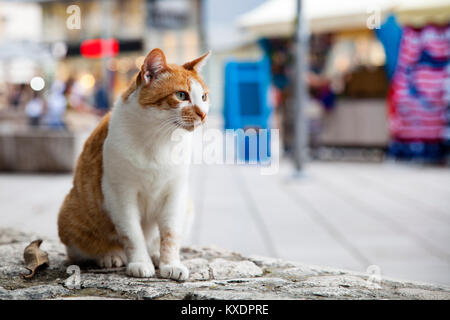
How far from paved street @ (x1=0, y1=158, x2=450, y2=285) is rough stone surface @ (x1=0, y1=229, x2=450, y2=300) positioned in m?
0.89

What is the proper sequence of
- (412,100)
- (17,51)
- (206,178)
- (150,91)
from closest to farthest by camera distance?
(150,91), (206,178), (412,100), (17,51)

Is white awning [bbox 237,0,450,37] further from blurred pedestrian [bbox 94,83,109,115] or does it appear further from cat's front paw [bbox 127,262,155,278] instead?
cat's front paw [bbox 127,262,155,278]

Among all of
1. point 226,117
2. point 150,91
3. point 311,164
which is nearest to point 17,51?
point 226,117

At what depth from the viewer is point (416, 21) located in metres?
6.85

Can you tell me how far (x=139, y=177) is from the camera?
68.5 inches

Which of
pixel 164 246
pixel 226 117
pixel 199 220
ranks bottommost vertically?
pixel 199 220

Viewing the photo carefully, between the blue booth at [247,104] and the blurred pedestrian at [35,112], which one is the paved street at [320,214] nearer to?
the blue booth at [247,104]

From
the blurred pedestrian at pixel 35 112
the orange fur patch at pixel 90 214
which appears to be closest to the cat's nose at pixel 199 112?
the orange fur patch at pixel 90 214

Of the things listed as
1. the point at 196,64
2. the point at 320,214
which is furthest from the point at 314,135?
the point at 196,64

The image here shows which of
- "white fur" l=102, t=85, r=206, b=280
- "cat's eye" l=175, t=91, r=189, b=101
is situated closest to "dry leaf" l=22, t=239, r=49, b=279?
"white fur" l=102, t=85, r=206, b=280

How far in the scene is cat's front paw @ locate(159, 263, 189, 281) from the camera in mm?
1752

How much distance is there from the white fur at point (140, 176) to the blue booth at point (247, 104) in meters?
5.44
